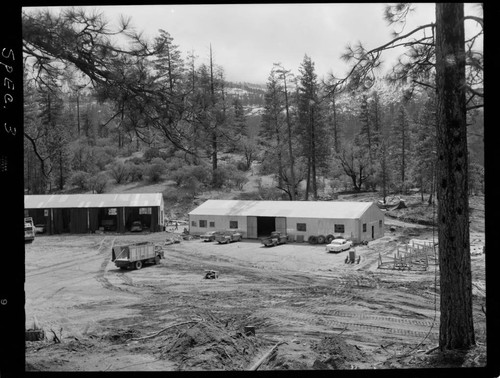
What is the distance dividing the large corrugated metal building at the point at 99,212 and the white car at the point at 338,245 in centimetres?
382

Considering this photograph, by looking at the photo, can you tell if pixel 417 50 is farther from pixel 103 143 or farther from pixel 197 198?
pixel 197 198

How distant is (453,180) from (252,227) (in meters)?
7.03

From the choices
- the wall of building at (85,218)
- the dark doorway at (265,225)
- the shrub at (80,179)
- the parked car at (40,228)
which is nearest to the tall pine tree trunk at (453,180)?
the shrub at (80,179)

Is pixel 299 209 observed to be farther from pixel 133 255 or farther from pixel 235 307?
pixel 235 307

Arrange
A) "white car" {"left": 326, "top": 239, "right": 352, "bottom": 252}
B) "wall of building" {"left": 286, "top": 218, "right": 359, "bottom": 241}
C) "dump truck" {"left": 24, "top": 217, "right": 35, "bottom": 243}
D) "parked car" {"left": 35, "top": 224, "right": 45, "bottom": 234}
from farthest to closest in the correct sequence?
1. "wall of building" {"left": 286, "top": 218, "right": 359, "bottom": 241}
2. "white car" {"left": 326, "top": 239, "right": 352, "bottom": 252}
3. "parked car" {"left": 35, "top": 224, "right": 45, "bottom": 234}
4. "dump truck" {"left": 24, "top": 217, "right": 35, "bottom": 243}

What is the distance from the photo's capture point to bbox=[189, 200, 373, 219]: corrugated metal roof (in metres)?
9.93

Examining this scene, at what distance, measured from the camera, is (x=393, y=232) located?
33.5 ft

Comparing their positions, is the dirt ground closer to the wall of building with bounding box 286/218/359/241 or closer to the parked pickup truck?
the parked pickup truck

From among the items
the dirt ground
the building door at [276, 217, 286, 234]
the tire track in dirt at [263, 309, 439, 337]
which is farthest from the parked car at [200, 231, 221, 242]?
the tire track in dirt at [263, 309, 439, 337]

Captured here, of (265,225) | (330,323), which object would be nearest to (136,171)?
(330,323)

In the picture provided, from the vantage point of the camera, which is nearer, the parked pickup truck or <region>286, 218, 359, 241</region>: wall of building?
the parked pickup truck

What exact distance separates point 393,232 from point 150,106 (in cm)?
771

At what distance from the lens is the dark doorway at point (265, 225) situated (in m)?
10.4

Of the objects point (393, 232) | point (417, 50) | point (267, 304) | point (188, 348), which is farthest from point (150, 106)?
point (393, 232)
